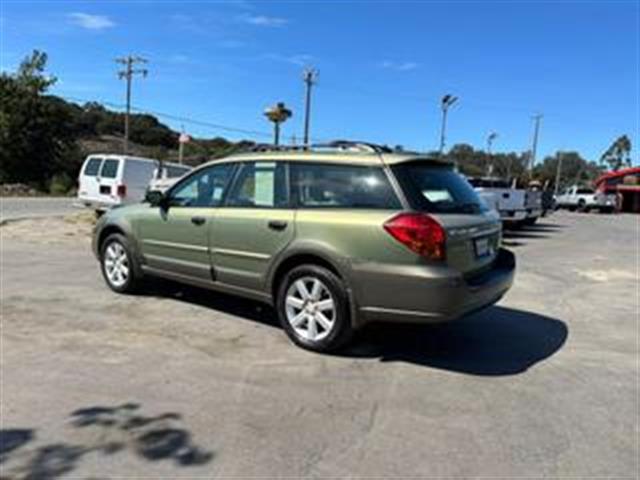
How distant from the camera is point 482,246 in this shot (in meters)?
6.14

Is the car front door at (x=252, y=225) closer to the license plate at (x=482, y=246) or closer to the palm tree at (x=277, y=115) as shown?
the license plate at (x=482, y=246)

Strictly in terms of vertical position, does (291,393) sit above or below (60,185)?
below

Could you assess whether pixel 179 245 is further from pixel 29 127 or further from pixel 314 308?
pixel 29 127

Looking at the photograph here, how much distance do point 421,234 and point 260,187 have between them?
6.30 ft

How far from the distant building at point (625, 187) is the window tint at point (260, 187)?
61618 millimetres

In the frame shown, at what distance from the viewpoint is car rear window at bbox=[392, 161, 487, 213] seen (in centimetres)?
577

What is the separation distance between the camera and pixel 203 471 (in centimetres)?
376

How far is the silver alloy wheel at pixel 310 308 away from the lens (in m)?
6.05

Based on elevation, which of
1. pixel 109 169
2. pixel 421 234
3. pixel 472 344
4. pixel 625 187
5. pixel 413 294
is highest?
pixel 625 187

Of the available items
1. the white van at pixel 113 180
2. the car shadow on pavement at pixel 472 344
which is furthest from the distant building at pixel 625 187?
the car shadow on pavement at pixel 472 344

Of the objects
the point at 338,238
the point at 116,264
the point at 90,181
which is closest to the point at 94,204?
the point at 90,181

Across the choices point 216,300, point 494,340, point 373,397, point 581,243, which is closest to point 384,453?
point 373,397

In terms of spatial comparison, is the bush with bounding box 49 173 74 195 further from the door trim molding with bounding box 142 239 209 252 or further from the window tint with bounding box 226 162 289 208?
the window tint with bounding box 226 162 289 208

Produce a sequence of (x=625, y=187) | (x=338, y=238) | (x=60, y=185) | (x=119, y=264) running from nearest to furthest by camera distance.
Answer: (x=338, y=238) → (x=119, y=264) → (x=60, y=185) → (x=625, y=187)
